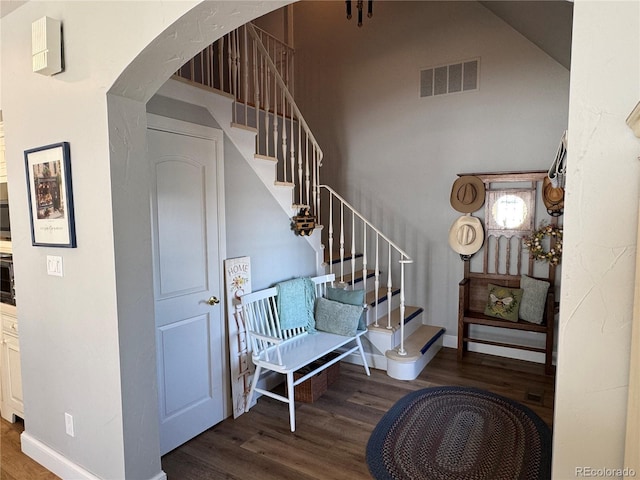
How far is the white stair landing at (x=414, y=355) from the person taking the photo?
336cm

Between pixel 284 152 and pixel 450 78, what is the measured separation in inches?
81.5

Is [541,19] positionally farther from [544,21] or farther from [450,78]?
[450,78]

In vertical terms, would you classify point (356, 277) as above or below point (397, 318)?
above

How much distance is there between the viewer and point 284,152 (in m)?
3.34

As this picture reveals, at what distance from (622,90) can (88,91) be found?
2.03 metres

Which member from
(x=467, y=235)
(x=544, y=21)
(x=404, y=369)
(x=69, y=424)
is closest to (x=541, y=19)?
(x=544, y=21)

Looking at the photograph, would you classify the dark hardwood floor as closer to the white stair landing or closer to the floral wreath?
the white stair landing

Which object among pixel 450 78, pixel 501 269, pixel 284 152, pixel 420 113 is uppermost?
pixel 450 78

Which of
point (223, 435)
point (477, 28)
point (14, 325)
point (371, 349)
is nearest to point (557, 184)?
point (477, 28)

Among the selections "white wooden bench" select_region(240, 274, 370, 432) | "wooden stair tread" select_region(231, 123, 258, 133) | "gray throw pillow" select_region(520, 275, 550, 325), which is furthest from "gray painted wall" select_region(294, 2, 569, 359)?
"wooden stair tread" select_region(231, 123, 258, 133)

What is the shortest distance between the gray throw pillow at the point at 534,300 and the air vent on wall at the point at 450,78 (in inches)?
81.5

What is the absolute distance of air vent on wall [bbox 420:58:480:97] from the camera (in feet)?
12.9

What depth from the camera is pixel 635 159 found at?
899mm

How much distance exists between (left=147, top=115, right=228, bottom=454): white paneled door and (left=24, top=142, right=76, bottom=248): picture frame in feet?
1.45
